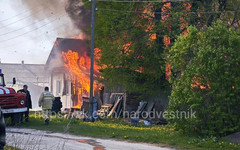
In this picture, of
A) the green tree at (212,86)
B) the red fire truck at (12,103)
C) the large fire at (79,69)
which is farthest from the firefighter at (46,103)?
the large fire at (79,69)

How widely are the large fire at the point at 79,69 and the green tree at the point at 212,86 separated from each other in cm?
2096

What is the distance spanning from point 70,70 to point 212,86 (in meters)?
28.2

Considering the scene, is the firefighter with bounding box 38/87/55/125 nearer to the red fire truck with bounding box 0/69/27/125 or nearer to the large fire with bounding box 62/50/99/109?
the red fire truck with bounding box 0/69/27/125

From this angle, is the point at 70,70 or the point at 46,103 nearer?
the point at 46,103

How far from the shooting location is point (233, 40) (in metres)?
16.8

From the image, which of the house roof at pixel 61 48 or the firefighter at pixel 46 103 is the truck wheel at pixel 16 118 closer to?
the firefighter at pixel 46 103

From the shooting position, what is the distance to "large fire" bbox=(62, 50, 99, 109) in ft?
131

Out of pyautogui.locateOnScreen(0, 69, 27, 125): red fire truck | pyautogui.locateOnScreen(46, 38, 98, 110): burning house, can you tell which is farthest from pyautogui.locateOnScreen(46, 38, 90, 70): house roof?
pyautogui.locateOnScreen(0, 69, 27, 125): red fire truck

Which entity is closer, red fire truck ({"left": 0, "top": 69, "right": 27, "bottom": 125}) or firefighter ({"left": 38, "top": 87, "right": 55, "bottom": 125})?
red fire truck ({"left": 0, "top": 69, "right": 27, "bottom": 125})

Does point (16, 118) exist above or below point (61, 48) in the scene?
below

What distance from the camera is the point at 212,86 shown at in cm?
1673

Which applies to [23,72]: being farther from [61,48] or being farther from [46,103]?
[46,103]

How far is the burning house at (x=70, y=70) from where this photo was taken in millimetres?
40438

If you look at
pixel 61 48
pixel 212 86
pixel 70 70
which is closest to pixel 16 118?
pixel 212 86
